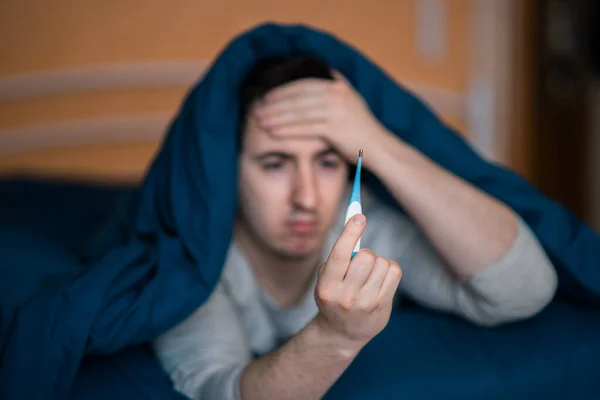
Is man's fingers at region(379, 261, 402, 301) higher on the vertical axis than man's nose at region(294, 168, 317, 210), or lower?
higher

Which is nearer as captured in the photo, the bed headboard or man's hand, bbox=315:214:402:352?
man's hand, bbox=315:214:402:352

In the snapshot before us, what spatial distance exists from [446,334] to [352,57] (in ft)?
1.71

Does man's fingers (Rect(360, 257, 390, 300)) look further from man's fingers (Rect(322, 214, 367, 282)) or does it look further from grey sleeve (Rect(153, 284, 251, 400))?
grey sleeve (Rect(153, 284, 251, 400))

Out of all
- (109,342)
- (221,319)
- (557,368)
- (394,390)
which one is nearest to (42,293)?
(109,342)

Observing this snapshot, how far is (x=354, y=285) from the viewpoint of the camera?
0.67 m

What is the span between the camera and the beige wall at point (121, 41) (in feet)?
6.39

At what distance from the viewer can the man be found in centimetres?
96

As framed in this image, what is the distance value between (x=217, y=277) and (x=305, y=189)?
19 cm

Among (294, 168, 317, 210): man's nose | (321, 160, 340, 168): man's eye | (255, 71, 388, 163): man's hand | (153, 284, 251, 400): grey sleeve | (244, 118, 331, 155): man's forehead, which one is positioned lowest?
(153, 284, 251, 400): grey sleeve

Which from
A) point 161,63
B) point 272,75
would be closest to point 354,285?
point 272,75

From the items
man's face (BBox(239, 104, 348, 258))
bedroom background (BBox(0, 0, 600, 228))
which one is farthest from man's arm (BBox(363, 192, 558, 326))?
bedroom background (BBox(0, 0, 600, 228))

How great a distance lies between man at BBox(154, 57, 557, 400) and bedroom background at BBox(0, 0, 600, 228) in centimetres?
95

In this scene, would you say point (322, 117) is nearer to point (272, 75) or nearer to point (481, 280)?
point (272, 75)

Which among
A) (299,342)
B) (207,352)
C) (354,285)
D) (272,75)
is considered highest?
(272,75)
